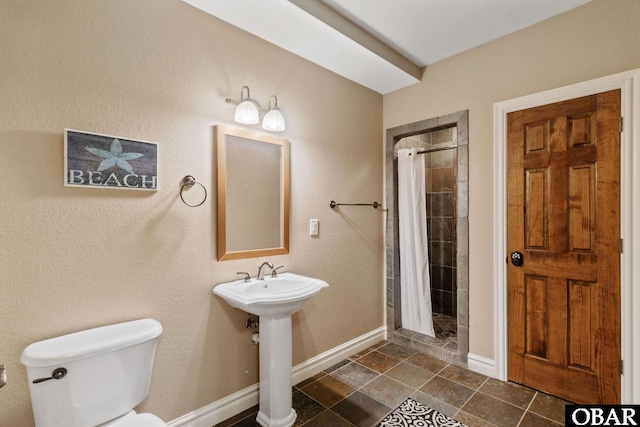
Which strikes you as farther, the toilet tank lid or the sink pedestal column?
the sink pedestal column

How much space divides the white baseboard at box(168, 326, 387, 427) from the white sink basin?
0.68 metres

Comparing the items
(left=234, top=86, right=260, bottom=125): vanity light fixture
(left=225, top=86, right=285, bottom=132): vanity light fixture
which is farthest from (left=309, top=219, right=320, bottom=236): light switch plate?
(left=234, top=86, right=260, bottom=125): vanity light fixture

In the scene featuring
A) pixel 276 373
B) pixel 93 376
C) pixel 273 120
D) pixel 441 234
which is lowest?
pixel 276 373

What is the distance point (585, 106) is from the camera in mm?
1935

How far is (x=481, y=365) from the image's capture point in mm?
2379

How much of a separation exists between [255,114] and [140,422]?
1688 millimetres

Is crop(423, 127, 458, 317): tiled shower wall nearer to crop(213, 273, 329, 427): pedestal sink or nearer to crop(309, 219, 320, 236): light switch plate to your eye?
crop(309, 219, 320, 236): light switch plate

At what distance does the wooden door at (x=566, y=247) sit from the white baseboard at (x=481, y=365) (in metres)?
0.12

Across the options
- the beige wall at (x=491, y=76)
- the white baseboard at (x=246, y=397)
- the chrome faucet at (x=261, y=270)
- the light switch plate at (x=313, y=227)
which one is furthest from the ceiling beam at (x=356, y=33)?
the white baseboard at (x=246, y=397)

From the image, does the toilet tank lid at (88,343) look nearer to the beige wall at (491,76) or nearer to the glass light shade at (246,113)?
the glass light shade at (246,113)

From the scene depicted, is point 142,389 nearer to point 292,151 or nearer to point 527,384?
point 292,151

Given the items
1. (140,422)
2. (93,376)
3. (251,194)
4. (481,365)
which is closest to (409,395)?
(481,365)

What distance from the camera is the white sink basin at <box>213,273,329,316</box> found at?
1.58 meters

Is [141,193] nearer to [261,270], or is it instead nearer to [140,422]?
[261,270]
